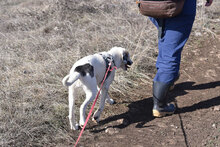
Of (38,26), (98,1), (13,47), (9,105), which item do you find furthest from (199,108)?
(98,1)

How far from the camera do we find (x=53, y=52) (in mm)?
4453

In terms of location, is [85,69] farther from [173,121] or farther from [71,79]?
[173,121]

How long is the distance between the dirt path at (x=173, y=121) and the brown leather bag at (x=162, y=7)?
1326 millimetres

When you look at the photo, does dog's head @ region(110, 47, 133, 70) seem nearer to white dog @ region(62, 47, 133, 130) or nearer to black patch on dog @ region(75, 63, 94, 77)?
white dog @ region(62, 47, 133, 130)

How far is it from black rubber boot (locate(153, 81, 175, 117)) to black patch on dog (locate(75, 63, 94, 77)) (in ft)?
2.79

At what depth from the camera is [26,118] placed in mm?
2855

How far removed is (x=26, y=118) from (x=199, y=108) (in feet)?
7.45

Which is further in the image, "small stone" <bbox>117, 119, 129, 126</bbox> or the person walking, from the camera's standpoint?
"small stone" <bbox>117, 119, 129, 126</bbox>

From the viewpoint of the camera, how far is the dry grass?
111 inches

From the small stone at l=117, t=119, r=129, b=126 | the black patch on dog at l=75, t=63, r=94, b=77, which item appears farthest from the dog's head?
the small stone at l=117, t=119, r=129, b=126

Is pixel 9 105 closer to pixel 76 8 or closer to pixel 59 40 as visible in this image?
pixel 59 40

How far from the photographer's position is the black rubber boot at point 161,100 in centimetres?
291

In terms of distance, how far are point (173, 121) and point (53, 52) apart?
2595 mm

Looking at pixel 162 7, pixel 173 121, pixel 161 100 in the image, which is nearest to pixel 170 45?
pixel 162 7
